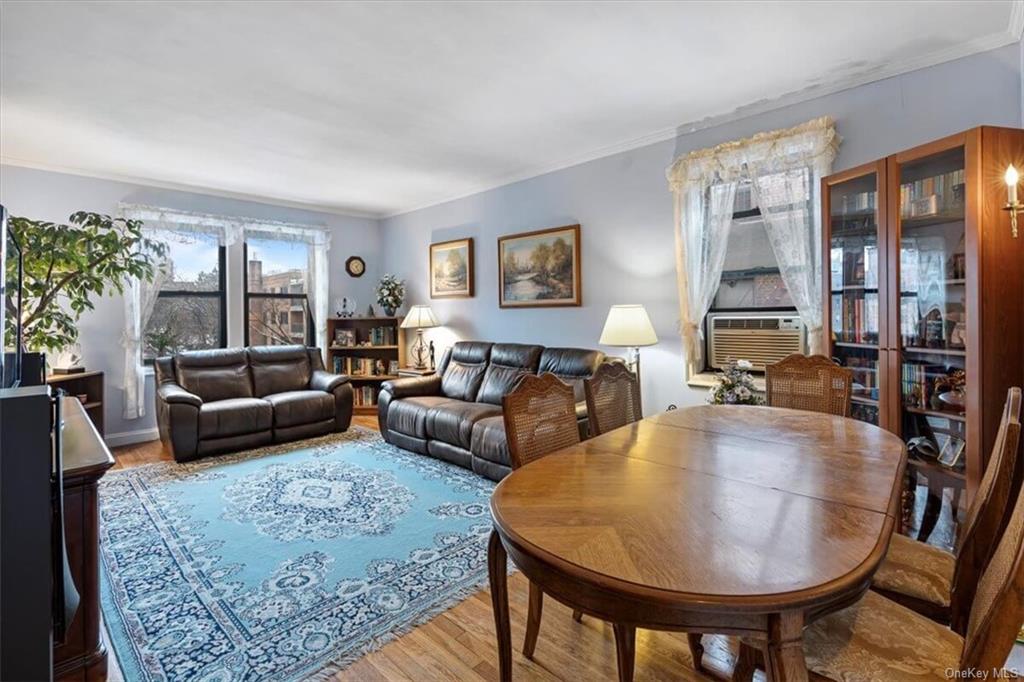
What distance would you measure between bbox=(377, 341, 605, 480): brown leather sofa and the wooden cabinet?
167 centimetres

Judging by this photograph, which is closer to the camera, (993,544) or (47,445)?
(47,445)

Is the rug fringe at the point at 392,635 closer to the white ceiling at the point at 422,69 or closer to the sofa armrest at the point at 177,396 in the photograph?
the white ceiling at the point at 422,69

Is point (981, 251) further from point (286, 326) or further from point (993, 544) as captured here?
point (286, 326)

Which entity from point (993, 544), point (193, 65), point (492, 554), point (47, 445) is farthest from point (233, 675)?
point (193, 65)

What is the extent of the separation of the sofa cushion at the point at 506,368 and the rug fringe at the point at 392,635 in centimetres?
223

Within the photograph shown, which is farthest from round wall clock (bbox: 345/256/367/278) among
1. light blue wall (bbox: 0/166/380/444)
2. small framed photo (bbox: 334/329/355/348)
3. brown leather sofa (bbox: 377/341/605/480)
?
brown leather sofa (bbox: 377/341/605/480)

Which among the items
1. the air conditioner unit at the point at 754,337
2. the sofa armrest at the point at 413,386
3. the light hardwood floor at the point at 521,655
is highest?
the air conditioner unit at the point at 754,337

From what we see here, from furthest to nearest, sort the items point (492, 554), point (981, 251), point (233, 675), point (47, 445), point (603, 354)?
1. point (603, 354)
2. point (981, 251)
3. point (233, 675)
4. point (492, 554)
5. point (47, 445)

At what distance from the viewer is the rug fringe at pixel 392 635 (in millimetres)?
1783

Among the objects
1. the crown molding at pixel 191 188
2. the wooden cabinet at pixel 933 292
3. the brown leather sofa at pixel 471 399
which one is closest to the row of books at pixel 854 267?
the wooden cabinet at pixel 933 292

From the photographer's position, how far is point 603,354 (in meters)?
4.17

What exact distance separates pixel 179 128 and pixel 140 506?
2692mm

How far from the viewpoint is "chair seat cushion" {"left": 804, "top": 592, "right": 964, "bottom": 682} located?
1104 mm

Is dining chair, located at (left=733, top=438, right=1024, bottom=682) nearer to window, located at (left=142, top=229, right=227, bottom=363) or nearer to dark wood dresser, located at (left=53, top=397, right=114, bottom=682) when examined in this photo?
dark wood dresser, located at (left=53, top=397, right=114, bottom=682)
